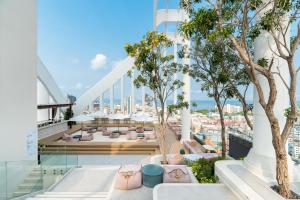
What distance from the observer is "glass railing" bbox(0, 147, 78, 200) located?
6.36m

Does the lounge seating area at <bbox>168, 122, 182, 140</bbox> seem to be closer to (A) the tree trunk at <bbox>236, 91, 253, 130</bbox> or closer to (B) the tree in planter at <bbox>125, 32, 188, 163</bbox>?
(B) the tree in planter at <bbox>125, 32, 188, 163</bbox>

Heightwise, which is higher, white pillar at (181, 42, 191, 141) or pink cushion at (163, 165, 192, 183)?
white pillar at (181, 42, 191, 141)

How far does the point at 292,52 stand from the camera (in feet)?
11.5

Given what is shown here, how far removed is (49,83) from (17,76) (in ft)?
33.8

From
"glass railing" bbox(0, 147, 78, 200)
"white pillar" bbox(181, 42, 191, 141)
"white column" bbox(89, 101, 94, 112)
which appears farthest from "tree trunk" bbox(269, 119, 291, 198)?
"white column" bbox(89, 101, 94, 112)

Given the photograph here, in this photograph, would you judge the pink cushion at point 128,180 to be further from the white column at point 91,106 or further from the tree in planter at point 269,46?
the white column at point 91,106

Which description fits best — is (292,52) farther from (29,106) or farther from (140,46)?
(29,106)

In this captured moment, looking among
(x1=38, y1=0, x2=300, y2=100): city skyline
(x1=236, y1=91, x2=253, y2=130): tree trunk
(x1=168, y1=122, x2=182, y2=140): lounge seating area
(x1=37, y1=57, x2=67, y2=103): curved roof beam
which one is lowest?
(x1=168, y1=122, x2=182, y2=140): lounge seating area

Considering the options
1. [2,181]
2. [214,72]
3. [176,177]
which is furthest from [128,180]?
[214,72]

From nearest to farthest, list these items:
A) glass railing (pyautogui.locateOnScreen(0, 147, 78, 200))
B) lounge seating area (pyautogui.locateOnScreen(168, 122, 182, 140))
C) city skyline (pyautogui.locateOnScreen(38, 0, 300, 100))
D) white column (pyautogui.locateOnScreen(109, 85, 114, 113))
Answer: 1. glass railing (pyautogui.locateOnScreen(0, 147, 78, 200))
2. lounge seating area (pyautogui.locateOnScreen(168, 122, 182, 140))
3. white column (pyautogui.locateOnScreen(109, 85, 114, 113))
4. city skyline (pyautogui.locateOnScreen(38, 0, 300, 100))

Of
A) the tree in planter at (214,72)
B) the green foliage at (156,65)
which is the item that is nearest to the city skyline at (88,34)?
the green foliage at (156,65)

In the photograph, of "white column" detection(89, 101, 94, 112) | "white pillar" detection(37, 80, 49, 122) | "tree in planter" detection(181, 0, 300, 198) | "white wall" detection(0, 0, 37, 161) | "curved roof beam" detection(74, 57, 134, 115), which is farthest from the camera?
"white column" detection(89, 101, 94, 112)

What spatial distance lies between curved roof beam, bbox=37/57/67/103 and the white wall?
8516 mm

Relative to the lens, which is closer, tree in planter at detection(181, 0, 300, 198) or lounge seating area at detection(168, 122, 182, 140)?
tree in planter at detection(181, 0, 300, 198)
